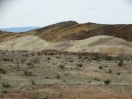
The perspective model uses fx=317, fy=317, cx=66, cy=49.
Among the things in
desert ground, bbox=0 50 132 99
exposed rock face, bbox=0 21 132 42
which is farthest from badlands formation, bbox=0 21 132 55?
desert ground, bbox=0 50 132 99

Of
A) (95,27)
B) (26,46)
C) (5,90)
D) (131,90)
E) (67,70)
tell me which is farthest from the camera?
(95,27)

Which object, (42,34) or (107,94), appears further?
(42,34)

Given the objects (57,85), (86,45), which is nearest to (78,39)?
(86,45)

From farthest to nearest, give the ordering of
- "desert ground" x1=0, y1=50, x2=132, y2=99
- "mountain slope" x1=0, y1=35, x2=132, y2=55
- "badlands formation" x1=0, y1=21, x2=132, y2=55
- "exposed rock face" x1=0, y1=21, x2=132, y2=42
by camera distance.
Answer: "exposed rock face" x1=0, y1=21, x2=132, y2=42 → "badlands formation" x1=0, y1=21, x2=132, y2=55 → "mountain slope" x1=0, y1=35, x2=132, y2=55 → "desert ground" x1=0, y1=50, x2=132, y2=99

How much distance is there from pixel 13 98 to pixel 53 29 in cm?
5476

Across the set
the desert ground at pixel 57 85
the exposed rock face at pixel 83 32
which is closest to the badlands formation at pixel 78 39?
the exposed rock face at pixel 83 32

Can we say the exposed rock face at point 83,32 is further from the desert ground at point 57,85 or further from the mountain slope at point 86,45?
Result: the desert ground at point 57,85

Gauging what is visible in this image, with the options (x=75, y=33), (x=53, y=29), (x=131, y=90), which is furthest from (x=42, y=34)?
(x=131, y=90)

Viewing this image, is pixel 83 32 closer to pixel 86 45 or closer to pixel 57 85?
pixel 86 45

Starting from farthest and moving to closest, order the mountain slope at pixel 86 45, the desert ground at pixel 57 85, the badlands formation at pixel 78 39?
1. the badlands formation at pixel 78 39
2. the mountain slope at pixel 86 45
3. the desert ground at pixel 57 85

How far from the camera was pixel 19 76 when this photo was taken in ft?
63.1

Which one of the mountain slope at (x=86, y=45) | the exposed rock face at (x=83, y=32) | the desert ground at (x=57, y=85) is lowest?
the desert ground at (x=57, y=85)

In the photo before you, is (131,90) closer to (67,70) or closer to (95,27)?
(67,70)

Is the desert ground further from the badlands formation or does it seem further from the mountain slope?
the badlands formation
